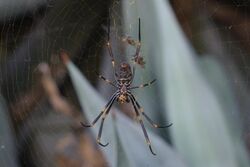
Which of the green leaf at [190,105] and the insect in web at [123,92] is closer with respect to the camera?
the green leaf at [190,105]

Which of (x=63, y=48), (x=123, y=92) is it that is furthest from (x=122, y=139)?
(x=63, y=48)

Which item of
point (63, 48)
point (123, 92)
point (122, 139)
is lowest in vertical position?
point (122, 139)

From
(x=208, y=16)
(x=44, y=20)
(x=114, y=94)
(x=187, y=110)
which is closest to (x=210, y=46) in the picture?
(x=208, y=16)

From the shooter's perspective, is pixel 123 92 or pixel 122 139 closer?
pixel 122 139

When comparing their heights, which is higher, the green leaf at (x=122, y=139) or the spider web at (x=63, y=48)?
the spider web at (x=63, y=48)

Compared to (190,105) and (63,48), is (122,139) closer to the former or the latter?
(190,105)

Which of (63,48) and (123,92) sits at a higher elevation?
(63,48)
